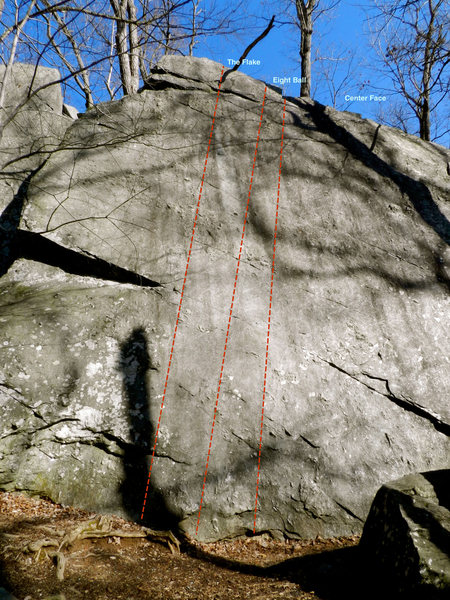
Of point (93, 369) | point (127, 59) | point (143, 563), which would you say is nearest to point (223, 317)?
point (93, 369)

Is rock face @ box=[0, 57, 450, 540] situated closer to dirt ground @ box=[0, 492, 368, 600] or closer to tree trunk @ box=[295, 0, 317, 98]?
dirt ground @ box=[0, 492, 368, 600]

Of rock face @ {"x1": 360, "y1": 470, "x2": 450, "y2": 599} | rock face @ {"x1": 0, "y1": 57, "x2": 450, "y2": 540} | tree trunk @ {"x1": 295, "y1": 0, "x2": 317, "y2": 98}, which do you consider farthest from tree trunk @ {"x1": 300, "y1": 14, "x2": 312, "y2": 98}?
rock face @ {"x1": 360, "y1": 470, "x2": 450, "y2": 599}

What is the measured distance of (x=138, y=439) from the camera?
3.91m

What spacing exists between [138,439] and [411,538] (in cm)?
226

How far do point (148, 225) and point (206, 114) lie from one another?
194 centimetres

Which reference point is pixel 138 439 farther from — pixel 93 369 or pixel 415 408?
pixel 415 408

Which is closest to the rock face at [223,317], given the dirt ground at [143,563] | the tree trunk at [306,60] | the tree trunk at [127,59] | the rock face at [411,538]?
the dirt ground at [143,563]

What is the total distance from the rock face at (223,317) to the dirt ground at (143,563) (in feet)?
0.58

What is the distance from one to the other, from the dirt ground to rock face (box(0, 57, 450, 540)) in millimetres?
176

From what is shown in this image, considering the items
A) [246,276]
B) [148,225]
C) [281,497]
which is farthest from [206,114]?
[281,497]

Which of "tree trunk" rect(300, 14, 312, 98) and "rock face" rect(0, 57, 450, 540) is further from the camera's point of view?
"tree trunk" rect(300, 14, 312, 98)

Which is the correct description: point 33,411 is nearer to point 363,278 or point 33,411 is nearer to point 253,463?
point 253,463

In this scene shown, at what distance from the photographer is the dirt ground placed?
9.08 feet

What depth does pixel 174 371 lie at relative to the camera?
166 inches
